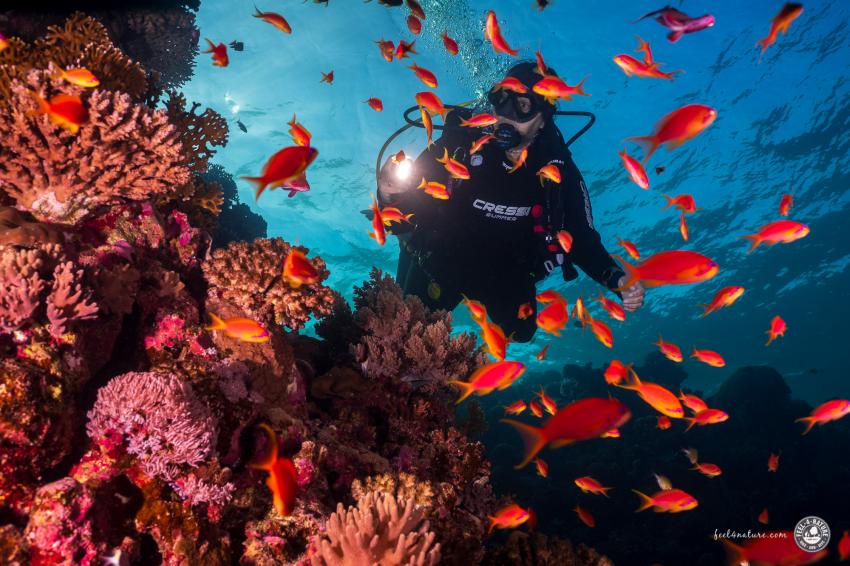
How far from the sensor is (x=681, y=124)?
11.2 feet

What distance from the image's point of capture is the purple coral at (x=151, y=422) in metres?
2.47

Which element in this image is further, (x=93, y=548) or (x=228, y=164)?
(x=228, y=164)

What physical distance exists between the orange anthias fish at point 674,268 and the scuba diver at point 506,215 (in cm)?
357

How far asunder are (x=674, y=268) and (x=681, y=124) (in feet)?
4.09

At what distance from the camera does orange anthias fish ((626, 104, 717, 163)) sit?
11.0 ft

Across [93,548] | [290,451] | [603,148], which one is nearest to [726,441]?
[603,148]

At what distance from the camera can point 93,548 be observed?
6.78ft

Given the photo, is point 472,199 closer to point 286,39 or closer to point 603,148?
point 286,39

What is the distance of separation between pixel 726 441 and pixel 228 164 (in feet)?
87.7

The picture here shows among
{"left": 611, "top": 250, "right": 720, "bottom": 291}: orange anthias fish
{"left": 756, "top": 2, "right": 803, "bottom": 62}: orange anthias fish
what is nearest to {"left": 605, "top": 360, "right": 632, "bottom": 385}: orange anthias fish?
{"left": 611, "top": 250, "right": 720, "bottom": 291}: orange anthias fish

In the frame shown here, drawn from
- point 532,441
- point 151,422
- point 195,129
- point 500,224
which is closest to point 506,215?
point 500,224

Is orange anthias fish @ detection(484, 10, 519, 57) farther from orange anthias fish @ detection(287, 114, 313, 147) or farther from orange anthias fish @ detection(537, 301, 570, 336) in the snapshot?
orange anthias fish @ detection(537, 301, 570, 336)

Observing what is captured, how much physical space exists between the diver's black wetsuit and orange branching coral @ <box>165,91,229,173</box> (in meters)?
3.65

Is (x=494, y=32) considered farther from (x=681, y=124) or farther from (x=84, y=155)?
(x=84, y=155)
